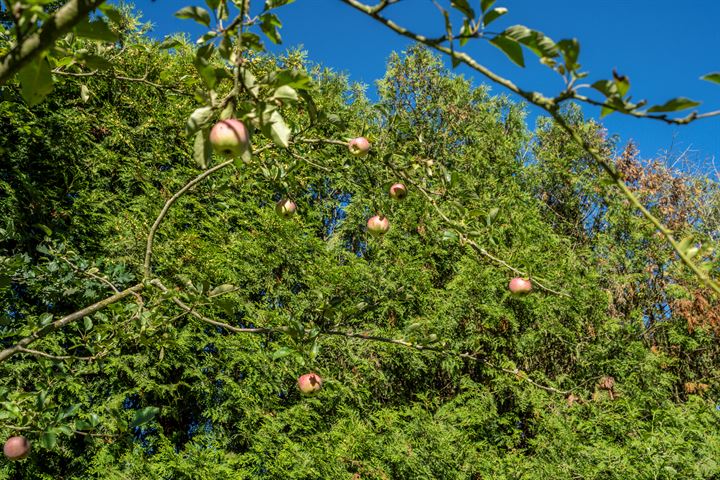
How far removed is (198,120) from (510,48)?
1.44 feet

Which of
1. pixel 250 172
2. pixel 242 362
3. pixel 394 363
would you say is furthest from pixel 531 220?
pixel 242 362

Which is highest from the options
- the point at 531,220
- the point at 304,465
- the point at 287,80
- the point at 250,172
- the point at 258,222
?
the point at 531,220

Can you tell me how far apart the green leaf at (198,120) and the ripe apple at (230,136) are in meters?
Answer: 0.04

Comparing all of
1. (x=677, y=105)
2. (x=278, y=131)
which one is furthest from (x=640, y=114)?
(x=278, y=131)

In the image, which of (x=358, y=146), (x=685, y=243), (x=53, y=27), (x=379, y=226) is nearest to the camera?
(x=53, y=27)

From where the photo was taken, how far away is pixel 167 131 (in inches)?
216

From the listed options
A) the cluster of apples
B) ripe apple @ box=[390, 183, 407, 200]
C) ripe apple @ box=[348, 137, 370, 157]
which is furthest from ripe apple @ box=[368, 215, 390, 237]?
ripe apple @ box=[348, 137, 370, 157]

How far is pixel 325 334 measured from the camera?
298cm

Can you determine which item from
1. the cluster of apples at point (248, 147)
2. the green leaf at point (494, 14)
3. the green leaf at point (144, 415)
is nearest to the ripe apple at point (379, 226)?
the cluster of apples at point (248, 147)

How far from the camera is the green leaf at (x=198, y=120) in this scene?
772 millimetres

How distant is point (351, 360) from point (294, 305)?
2.33ft

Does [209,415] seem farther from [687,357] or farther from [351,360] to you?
[687,357]

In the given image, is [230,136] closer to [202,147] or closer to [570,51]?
[202,147]

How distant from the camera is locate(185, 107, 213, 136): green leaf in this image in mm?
772
